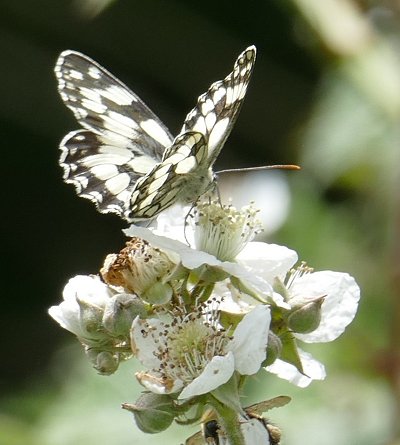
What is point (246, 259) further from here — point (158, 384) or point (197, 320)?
point (158, 384)

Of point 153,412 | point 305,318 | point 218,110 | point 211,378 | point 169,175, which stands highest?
point 218,110

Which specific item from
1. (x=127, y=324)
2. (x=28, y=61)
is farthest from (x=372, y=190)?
(x=28, y=61)

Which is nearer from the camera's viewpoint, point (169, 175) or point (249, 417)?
point (249, 417)

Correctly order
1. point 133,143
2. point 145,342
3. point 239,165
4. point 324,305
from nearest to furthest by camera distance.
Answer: point 145,342 < point 324,305 < point 133,143 < point 239,165

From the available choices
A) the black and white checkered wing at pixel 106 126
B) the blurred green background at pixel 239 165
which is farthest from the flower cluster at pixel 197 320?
the blurred green background at pixel 239 165

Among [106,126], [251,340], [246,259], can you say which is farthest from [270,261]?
[106,126]

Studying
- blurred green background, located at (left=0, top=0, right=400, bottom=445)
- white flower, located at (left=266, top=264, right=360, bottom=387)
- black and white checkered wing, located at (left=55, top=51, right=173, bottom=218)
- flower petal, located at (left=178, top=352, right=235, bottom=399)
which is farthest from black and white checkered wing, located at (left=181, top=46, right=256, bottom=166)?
blurred green background, located at (left=0, top=0, right=400, bottom=445)

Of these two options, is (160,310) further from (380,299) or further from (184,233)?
(380,299)

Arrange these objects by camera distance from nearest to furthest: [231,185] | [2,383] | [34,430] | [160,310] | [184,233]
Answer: [160,310]
[184,233]
[34,430]
[231,185]
[2,383]
